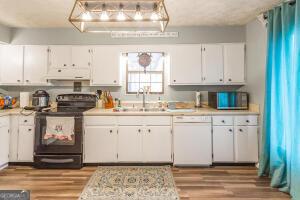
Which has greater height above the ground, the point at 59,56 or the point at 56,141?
the point at 59,56

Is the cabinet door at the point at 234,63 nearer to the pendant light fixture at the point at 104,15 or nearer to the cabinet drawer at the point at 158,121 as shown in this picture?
the cabinet drawer at the point at 158,121

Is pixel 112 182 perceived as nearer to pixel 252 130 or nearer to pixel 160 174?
pixel 160 174

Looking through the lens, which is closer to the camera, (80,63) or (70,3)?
(70,3)

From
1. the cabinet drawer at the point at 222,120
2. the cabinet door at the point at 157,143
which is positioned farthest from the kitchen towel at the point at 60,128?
the cabinet drawer at the point at 222,120

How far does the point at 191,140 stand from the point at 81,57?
2.41m

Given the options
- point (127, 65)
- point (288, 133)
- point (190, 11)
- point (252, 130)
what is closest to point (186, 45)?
point (190, 11)

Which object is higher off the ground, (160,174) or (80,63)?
(80,63)

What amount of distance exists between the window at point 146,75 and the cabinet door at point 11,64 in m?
→ 1.94

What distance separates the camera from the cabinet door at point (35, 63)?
3809mm

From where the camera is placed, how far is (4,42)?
382cm

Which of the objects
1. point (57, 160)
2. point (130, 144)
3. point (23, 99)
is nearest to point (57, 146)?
point (57, 160)

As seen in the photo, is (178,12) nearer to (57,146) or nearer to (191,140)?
(191,140)

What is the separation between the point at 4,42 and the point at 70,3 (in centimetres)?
186

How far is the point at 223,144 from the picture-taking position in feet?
11.1
